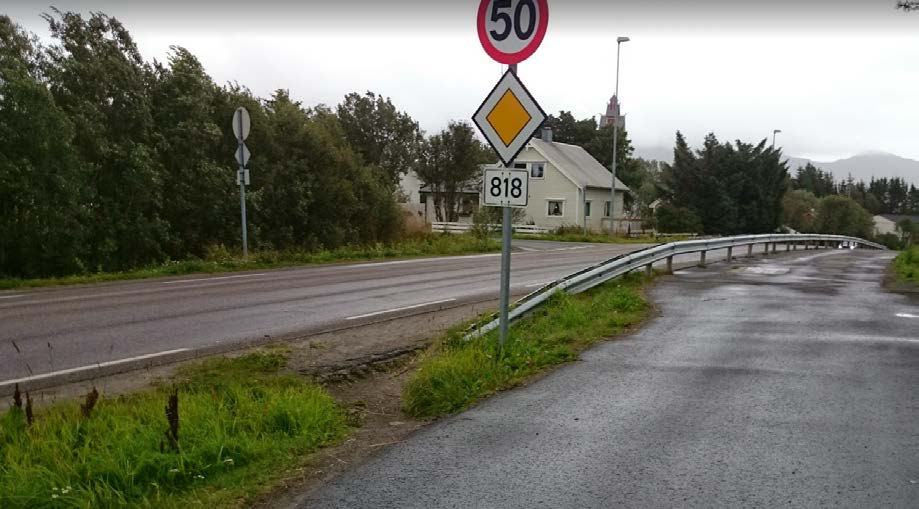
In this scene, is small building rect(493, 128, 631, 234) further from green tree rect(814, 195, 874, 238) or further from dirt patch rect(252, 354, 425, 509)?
dirt patch rect(252, 354, 425, 509)

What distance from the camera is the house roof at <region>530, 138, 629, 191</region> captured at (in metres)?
51.9

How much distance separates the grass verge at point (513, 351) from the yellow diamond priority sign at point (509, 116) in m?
2.00

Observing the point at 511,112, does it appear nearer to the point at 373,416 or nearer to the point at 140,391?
the point at 373,416

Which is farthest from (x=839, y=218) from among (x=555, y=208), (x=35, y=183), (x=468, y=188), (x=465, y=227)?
(x=35, y=183)

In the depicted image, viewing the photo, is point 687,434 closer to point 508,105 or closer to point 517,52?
point 508,105

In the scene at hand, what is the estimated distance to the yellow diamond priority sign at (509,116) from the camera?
7215 mm

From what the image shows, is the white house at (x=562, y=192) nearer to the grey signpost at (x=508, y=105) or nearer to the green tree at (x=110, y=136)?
the green tree at (x=110, y=136)

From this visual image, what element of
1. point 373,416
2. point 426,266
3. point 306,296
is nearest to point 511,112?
point 373,416

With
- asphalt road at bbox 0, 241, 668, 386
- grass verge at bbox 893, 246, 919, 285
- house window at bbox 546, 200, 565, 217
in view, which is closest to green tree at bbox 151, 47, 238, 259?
asphalt road at bbox 0, 241, 668, 386

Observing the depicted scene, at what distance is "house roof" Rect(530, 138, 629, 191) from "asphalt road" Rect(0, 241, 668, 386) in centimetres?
3401

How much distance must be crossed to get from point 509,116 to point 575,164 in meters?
49.9

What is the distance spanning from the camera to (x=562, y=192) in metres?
52.2

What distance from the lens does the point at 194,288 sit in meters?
14.4

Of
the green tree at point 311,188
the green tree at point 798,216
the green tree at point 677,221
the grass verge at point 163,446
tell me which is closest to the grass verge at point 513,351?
the grass verge at point 163,446
